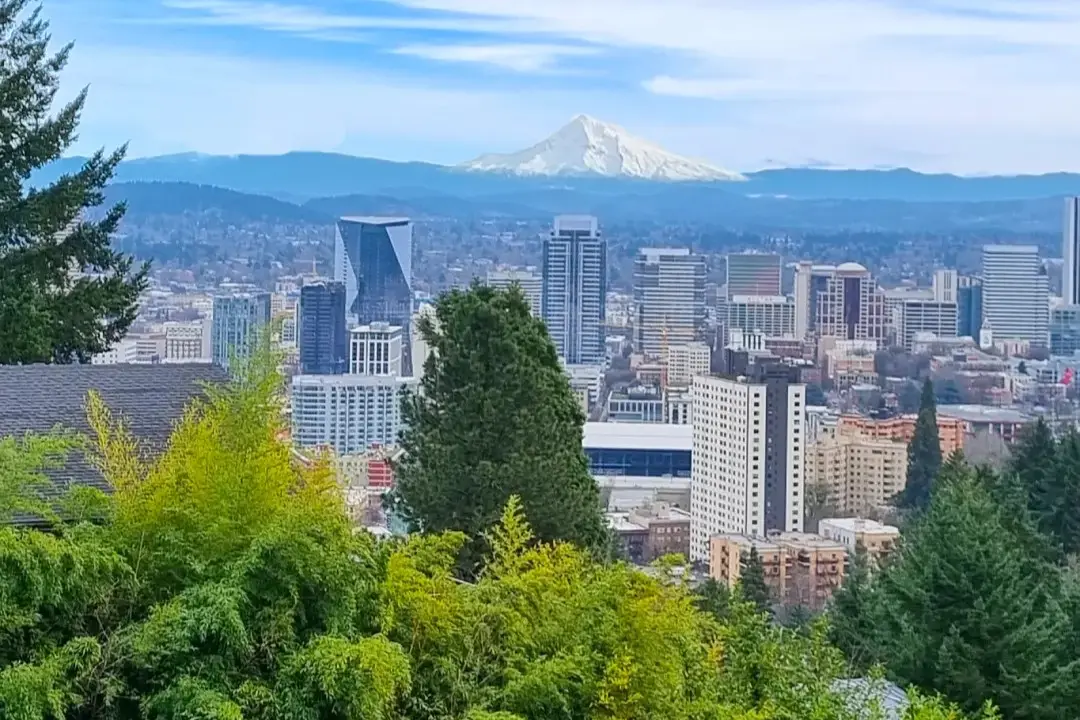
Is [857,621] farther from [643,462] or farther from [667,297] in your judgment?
[667,297]

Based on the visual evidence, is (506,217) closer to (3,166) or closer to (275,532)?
(3,166)

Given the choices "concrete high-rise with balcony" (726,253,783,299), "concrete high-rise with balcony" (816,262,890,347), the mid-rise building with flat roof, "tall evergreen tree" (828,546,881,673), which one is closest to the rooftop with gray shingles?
"tall evergreen tree" (828,546,881,673)

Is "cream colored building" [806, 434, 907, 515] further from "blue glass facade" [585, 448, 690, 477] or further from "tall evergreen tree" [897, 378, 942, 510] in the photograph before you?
"blue glass facade" [585, 448, 690, 477]

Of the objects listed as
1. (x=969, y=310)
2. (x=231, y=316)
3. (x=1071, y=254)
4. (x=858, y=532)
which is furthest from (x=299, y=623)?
(x=1071, y=254)

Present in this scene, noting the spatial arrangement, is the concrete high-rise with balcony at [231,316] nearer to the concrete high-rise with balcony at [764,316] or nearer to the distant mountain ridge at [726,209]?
the distant mountain ridge at [726,209]

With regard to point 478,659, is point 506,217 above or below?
above

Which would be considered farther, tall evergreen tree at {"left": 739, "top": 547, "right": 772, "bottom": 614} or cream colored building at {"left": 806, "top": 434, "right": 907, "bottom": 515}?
cream colored building at {"left": 806, "top": 434, "right": 907, "bottom": 515}

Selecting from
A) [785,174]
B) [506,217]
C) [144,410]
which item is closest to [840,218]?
[785,174]
